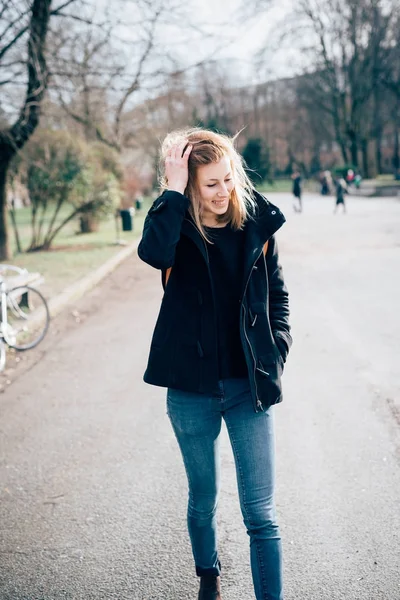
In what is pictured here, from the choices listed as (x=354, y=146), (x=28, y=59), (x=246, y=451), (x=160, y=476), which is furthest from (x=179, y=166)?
(x=354, y=146)

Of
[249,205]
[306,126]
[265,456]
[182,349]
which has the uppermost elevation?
[306,126]

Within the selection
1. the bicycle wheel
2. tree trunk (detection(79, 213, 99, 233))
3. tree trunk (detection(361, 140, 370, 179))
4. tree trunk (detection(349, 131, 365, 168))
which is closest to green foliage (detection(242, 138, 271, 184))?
tree trunk (detection(361, 140, 370, 179))

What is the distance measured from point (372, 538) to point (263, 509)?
109cm

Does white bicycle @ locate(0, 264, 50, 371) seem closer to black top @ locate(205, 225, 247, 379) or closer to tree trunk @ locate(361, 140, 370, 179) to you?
black top @ locate(205, 225, 247, 379)

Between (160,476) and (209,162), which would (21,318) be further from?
(209,162)

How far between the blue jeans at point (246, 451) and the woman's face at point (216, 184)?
0.69 m

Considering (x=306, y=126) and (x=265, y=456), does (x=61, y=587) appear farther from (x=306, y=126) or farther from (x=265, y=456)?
(x=306, y=126)

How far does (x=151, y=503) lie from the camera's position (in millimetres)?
3463

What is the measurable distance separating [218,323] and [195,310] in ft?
0.34

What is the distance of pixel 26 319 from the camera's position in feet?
25.6

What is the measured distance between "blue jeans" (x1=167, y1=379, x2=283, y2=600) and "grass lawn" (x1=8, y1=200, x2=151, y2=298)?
7.76m

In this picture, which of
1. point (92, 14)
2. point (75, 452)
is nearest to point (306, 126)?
point (92, 14)

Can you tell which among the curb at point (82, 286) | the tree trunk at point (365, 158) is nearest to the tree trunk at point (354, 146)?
the tree trunk at point (365, 158)

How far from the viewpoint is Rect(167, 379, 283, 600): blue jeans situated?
87.6 inches
